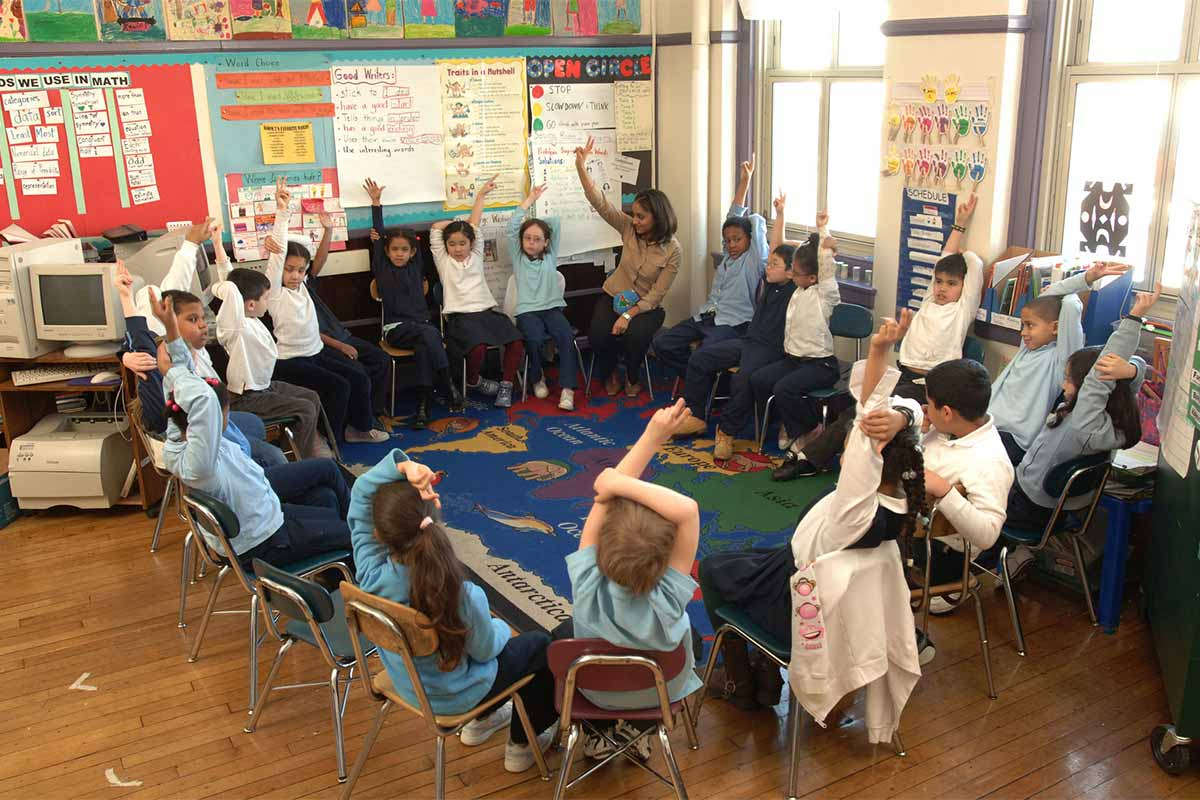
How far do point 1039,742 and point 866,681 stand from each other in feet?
2.39

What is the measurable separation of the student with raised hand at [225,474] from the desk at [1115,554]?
287 cm

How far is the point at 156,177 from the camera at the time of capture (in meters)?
6.00

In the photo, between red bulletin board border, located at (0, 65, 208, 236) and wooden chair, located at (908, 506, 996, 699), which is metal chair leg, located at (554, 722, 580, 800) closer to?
wooden chair, located at (908, 506, 996, 699)

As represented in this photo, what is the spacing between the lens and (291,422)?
17.9 feet

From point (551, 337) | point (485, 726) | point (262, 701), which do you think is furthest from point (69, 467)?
point (551, 337)

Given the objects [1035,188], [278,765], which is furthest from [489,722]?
[1035,188]

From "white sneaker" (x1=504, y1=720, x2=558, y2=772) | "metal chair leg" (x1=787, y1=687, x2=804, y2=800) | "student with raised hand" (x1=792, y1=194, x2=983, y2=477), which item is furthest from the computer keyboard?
"metal chair leg" (x1=787, y1=687, x2=804, y2=800)

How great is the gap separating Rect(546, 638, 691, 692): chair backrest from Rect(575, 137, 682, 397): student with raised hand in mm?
4208

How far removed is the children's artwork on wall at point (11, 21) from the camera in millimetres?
5457

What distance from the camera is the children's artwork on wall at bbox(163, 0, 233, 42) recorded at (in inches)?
231

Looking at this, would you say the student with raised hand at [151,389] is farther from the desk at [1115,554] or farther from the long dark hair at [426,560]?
the desk at [1115,554]

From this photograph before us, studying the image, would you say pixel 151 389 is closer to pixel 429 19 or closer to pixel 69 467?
pixel 69 467

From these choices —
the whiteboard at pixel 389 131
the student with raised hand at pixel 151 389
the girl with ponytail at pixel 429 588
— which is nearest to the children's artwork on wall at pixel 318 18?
the whiteboard at pixel 389 131

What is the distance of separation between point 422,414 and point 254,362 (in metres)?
1.26
